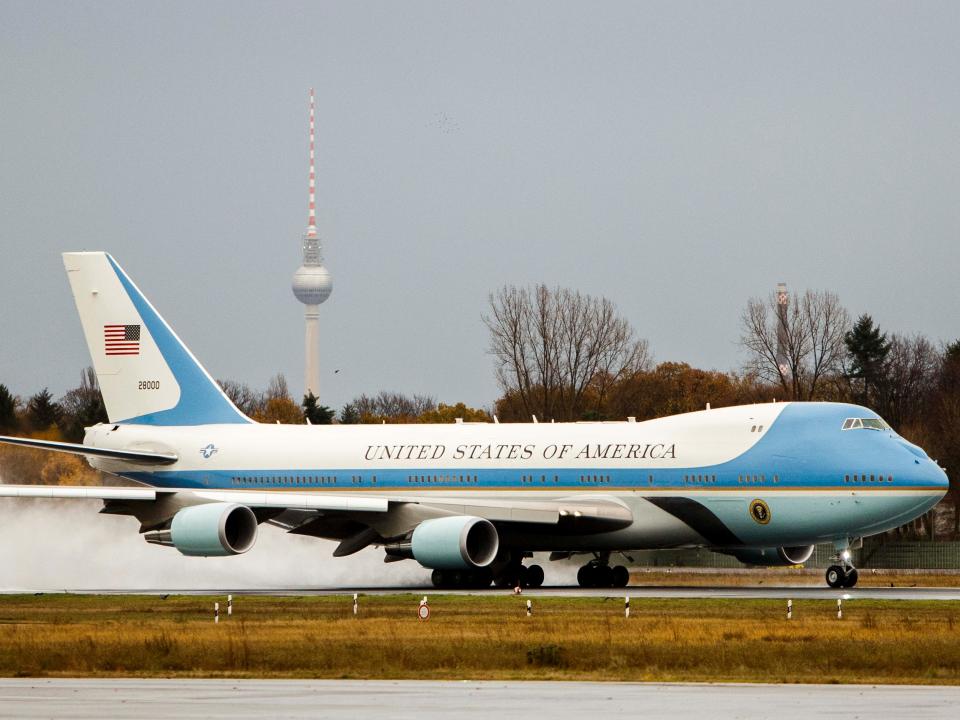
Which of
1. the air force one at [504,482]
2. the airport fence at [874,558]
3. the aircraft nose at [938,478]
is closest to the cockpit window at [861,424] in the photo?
the air force one at [504,482]

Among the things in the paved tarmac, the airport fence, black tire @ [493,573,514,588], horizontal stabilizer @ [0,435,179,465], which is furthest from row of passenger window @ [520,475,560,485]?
the paved tarmac

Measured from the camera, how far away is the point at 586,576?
171 feet

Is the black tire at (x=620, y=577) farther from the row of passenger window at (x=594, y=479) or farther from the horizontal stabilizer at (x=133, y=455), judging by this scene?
the horizontal stabilizer at (x=133, y=455)

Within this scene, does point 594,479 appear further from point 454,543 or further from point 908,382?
point 908,382

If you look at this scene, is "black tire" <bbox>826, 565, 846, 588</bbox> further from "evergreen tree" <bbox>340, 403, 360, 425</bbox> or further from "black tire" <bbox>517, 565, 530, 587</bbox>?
"evergreen tree" <bbox>340, 403, 360, 425</bbox>

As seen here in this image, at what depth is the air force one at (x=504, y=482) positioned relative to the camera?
46031 mm

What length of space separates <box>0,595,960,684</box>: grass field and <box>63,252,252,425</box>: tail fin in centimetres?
1659

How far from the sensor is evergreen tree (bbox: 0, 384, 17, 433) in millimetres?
62938

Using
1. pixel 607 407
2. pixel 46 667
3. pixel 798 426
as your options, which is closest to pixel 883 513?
pixel 798 426

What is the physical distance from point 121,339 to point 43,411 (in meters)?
15.7

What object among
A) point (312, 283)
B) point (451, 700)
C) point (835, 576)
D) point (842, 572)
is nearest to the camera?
point (451, 700)

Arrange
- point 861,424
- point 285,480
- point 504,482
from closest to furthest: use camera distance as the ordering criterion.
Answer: point 861,424, point 504,482, point 285,480

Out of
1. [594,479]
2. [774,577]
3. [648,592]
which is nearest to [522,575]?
[594,479]

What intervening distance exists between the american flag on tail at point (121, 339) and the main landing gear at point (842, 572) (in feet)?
75.4
